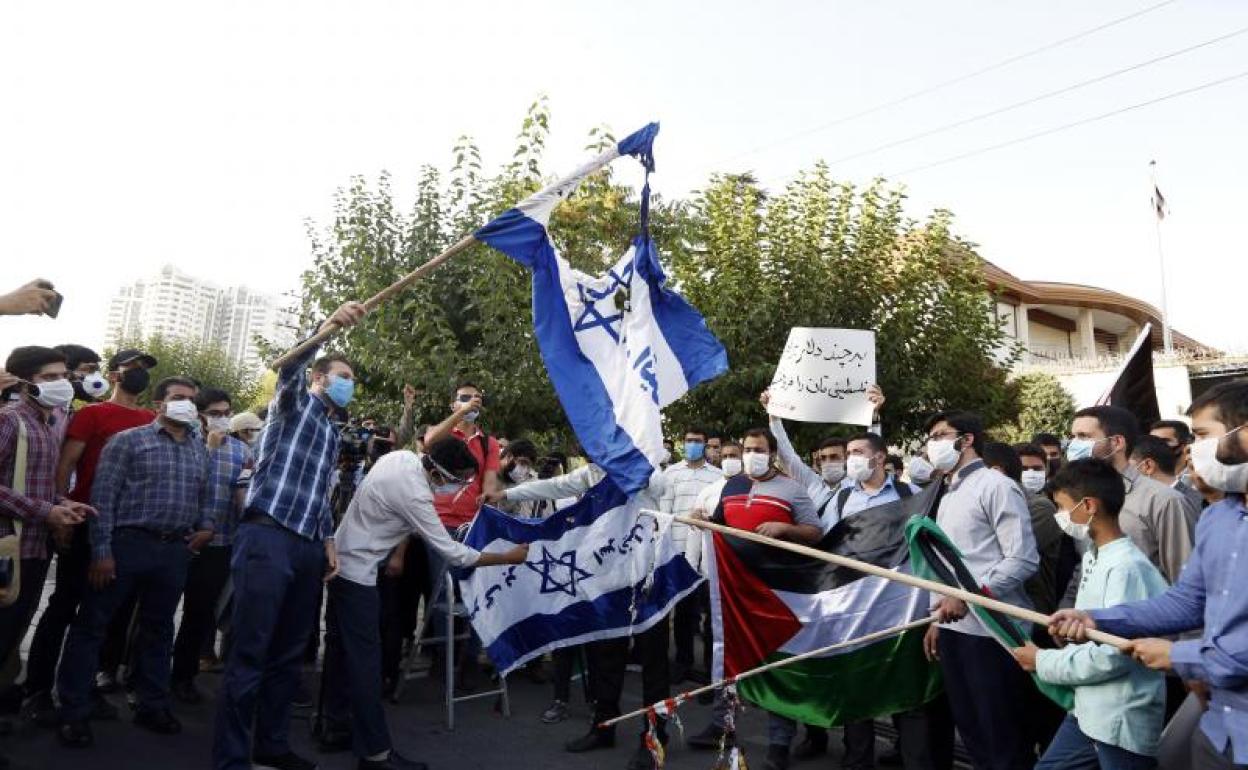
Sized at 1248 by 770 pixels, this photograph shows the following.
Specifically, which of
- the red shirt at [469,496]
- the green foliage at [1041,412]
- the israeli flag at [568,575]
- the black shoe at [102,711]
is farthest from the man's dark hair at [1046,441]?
the green foliage at [1041,412]

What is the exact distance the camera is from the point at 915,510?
5.12 m

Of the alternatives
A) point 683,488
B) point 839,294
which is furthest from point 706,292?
point 683,488

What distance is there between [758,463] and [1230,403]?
3134mm

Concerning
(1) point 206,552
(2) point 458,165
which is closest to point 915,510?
(1) point 206,552

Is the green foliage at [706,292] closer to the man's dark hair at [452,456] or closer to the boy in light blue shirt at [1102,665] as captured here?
the man's dark hair at [452,456]

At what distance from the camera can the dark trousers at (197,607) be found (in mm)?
6172

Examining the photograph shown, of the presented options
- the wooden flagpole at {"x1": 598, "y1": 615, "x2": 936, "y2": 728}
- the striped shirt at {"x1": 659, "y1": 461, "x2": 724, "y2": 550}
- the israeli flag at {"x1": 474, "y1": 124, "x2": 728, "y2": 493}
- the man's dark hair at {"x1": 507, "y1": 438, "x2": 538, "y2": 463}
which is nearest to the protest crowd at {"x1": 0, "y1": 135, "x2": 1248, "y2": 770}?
the wooden flagpole at {"x1": 598, "y1": 615, "x2": 936, "y2": 728}

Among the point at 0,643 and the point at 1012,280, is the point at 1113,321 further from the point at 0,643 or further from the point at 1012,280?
the point at 0,643

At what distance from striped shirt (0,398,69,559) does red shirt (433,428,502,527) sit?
101 inches

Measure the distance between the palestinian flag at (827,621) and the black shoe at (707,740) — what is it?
550 millimetres

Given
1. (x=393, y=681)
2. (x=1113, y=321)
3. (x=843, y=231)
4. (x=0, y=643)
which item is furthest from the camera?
(x=1113, y=321)

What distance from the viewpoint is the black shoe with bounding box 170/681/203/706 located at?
6047 millimetres

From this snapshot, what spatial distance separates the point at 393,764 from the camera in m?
4.89

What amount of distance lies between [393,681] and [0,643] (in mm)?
2657
